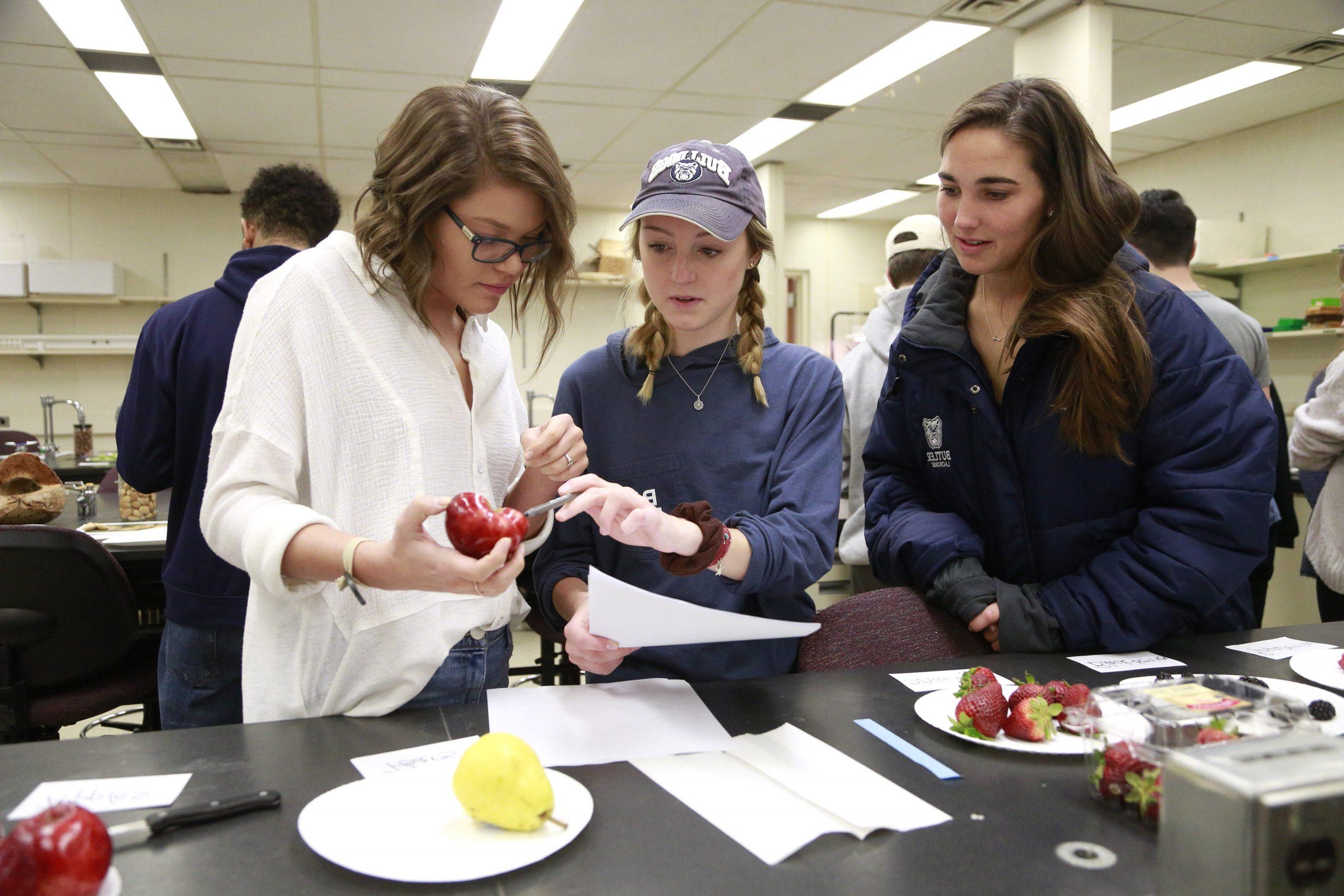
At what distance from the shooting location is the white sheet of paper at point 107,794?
0.91 metres

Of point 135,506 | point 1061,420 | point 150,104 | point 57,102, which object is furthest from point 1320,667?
point 57,102

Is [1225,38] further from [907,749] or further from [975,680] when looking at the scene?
[907,749]

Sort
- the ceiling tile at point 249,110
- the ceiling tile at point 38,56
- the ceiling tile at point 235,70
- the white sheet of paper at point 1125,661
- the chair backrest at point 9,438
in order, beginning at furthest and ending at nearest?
the chair backrest at point 9,438, the ceiling tile at point 249,110, the ceiling tile at point 235,70, the ceiling tile at point 38,56, the white sheet of paper at point 1125,661

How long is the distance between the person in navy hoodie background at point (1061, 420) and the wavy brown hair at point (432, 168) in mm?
751

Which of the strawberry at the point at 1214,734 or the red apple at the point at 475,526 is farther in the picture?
the red apple at the point at 475,526

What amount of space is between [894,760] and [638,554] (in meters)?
0.56

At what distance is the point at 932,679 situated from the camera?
1.33m

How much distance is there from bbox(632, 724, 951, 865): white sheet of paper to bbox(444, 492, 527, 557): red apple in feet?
0.97

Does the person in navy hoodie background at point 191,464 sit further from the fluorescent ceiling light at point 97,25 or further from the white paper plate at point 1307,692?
the fluorescent ceiling light at point 97,25

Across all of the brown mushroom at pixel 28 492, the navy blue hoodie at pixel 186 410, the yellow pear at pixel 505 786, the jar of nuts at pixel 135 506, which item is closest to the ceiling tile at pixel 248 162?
the jar of nuts at pixel 135 506

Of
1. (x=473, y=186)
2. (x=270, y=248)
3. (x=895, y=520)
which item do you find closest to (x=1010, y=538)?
(x=895, y=520)

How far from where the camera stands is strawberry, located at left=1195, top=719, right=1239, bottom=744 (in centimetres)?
87

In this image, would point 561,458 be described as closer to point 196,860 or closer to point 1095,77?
point 196,860

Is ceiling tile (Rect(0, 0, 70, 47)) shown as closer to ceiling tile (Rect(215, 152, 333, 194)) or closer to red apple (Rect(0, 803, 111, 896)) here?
ceiling tile (Rect(215, 152, 333, 194))
